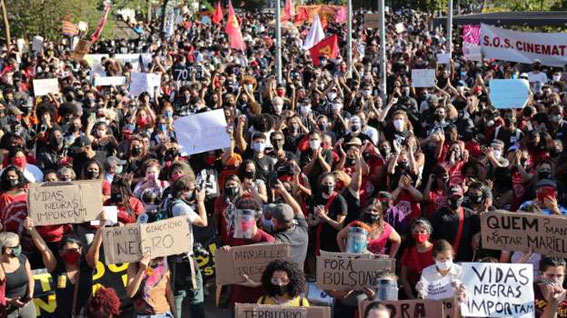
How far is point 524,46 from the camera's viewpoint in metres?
18.2

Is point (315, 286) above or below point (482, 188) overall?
below

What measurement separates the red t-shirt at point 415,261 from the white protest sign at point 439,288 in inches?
24.1

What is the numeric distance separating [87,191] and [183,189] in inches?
29.4

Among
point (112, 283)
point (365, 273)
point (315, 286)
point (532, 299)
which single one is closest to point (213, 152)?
point (112, 283)

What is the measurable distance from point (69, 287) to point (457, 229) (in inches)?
114

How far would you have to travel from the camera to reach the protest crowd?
6020 mm

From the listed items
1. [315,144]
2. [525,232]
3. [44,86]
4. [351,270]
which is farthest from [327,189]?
[44,86]

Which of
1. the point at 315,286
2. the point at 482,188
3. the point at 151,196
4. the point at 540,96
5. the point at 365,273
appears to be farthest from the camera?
the point at 540,96

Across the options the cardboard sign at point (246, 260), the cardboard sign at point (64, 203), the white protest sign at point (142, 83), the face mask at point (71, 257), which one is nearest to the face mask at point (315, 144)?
the cardboard sign at point (64, 203)

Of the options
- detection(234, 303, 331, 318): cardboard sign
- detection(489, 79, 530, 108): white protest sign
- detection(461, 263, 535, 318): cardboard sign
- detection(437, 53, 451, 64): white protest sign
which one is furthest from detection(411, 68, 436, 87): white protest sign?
detection(234, 303, 331, 318): cardboard sign

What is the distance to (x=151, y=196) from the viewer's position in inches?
318

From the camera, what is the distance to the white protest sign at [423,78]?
48.3ft

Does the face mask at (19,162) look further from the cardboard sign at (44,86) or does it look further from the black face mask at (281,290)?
the cardboard sign at (44,86)

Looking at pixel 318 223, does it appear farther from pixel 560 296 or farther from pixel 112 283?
pixel 560 296
